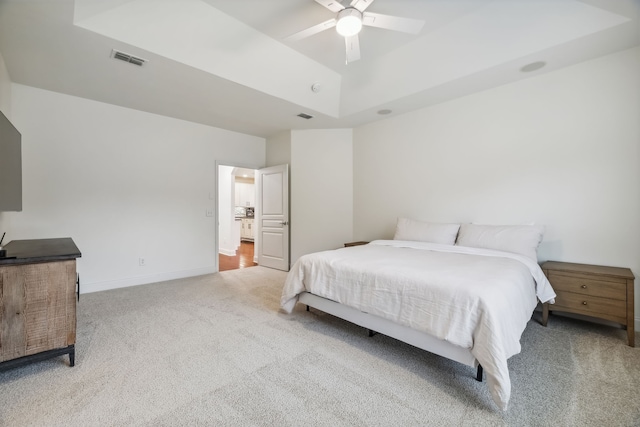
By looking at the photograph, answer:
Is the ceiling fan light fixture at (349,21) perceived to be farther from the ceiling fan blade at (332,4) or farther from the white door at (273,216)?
the white door at (273,216)

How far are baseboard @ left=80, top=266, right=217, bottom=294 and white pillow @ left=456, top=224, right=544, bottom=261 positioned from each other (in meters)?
4.02

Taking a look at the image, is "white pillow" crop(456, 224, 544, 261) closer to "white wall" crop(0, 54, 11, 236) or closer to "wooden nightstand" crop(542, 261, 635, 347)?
"wooden nightstand" crop(542, 261, 635, 347)

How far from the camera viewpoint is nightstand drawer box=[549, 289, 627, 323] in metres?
2.29

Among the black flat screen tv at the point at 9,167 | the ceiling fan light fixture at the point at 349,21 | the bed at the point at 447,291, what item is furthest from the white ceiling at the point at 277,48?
the bed at the point at 447,291

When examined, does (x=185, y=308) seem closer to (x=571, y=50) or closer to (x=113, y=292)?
(x=113, y=292)

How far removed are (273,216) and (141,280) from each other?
234 centimetres

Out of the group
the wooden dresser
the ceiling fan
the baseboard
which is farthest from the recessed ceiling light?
the baseboard

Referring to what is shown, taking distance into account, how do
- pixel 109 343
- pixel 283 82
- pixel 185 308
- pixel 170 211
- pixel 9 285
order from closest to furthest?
pixel 9 285 < pixel 109 343 < pixel 185 308 < pixel 283 82 < pixel 170 211

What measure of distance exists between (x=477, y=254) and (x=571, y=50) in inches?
82.1

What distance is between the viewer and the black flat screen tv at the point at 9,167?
1.94 meters

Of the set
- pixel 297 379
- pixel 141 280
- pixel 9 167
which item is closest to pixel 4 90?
pixel 9 167

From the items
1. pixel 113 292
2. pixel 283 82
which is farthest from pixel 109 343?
pixel 283 82

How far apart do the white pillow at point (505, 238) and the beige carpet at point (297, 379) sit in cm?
76

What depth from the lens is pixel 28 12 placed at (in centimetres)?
206
